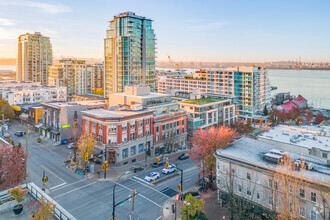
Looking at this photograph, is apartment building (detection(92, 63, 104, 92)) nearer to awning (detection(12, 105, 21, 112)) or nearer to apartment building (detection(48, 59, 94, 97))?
apartment building (detection(48, 59, 94, 97))

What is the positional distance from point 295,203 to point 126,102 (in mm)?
49912

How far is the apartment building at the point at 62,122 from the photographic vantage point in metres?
65.1

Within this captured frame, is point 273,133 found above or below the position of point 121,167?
above

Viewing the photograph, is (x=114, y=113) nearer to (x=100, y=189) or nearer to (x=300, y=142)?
(x=100, y=189)

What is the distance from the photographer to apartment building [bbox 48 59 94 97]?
137125 millimetres

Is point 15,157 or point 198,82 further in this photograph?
point 198,82

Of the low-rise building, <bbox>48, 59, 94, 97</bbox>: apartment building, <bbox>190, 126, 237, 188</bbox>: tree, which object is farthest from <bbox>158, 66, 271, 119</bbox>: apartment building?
<bbox>48, 59, 94, 97</bbox>: apartment building

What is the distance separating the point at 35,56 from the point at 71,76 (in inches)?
1933

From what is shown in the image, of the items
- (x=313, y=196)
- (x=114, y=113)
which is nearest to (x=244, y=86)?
(x=114, y=113)

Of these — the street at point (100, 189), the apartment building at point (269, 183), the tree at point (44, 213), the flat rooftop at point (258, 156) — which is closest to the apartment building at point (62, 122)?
the street at point (100, 189)

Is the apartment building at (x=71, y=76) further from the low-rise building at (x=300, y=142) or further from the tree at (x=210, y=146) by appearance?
the low-rise building at (x=300, y=142)

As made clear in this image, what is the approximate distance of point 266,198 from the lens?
30156mm

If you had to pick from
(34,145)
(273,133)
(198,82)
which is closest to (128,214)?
(273,133)

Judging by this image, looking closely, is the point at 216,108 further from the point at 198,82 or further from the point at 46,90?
the point at 46,90
